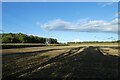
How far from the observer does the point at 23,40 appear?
15712 centimetres

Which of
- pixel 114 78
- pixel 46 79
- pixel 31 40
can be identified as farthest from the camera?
pixel 31 40

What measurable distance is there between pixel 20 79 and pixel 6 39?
127m

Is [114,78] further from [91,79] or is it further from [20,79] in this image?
[20,79]

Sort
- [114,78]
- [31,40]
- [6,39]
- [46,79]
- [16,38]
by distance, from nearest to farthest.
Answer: [46,79]
[114,78]
[6,39]
[16,38]
[31,40]

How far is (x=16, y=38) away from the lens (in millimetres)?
154375

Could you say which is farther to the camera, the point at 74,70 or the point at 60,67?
the point at 60,67

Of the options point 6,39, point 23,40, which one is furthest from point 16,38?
point 6,39

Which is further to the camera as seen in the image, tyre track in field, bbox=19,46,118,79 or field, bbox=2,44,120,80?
field, bbox=2,44,120,80

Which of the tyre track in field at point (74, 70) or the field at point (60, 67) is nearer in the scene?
the tyre track in field at point (74, 70)

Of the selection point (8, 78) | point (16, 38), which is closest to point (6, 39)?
point (16, 38)

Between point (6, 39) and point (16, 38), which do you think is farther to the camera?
point (16, 38)

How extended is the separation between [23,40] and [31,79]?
14739 cm

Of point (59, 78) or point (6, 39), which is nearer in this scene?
point (59, 78)

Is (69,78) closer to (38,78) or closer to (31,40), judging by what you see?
(38,78)
